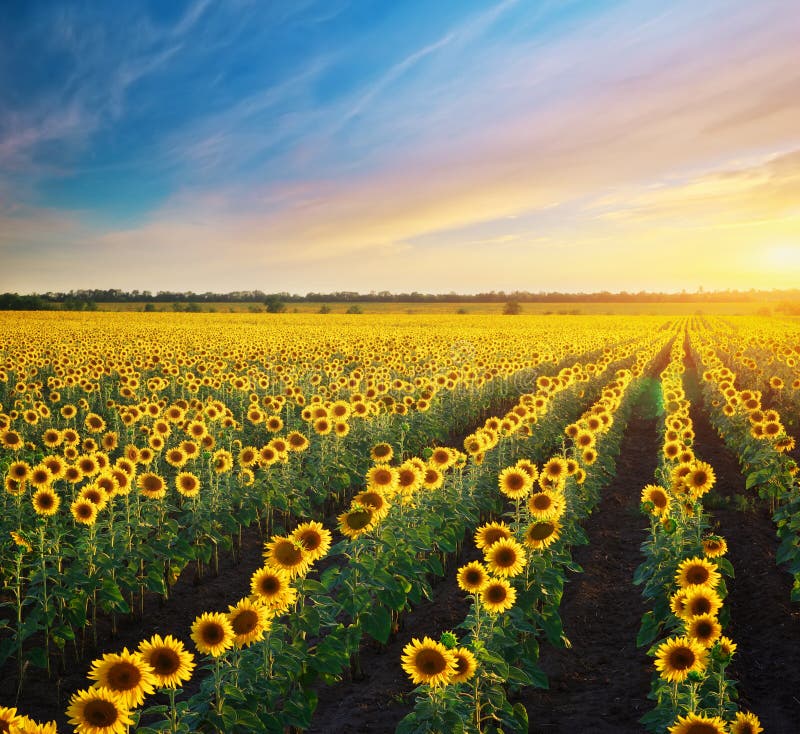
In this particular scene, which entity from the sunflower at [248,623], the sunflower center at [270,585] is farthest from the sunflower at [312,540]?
the sunflower at [248,623]

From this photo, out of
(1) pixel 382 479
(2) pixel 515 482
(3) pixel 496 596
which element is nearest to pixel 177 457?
(1) pixel 382 479

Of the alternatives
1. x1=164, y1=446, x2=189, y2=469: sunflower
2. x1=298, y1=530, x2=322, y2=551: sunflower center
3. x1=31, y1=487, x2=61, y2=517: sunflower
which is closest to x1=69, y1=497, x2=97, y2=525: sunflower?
x1=31, y1=487, x2=61, y2=517: sunflower

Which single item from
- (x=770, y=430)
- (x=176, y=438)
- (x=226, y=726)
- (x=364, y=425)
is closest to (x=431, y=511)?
(x=226, y=726)

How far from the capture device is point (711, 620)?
15.4ft

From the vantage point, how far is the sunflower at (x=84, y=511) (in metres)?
6.84

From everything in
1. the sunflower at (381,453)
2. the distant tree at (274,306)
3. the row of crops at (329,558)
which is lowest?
the row of crops at (329,558)

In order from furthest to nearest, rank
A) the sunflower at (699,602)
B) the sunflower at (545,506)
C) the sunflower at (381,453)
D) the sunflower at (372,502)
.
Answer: the sunflower at (381,453)
the sunflower at (545,506)
the sunflower at (372,502)
the sunflower at (699,602)

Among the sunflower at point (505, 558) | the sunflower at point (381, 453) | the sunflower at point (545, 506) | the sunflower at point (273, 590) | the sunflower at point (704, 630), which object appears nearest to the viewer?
the sunflower at point (704, 630)

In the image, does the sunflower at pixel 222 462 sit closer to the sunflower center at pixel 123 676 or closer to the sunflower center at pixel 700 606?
the sunflower center at pixel 123 676

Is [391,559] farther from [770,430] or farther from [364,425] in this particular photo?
[770,430]

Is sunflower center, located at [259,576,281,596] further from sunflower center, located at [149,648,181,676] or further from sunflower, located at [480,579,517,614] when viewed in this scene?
sunflower, located at [480,579,517,614]

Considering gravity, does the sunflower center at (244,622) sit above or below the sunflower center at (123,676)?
below

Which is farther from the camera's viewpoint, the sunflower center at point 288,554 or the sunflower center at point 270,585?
the sunflower center at point 288,554

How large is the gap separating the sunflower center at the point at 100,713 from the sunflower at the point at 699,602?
4.45 meters
